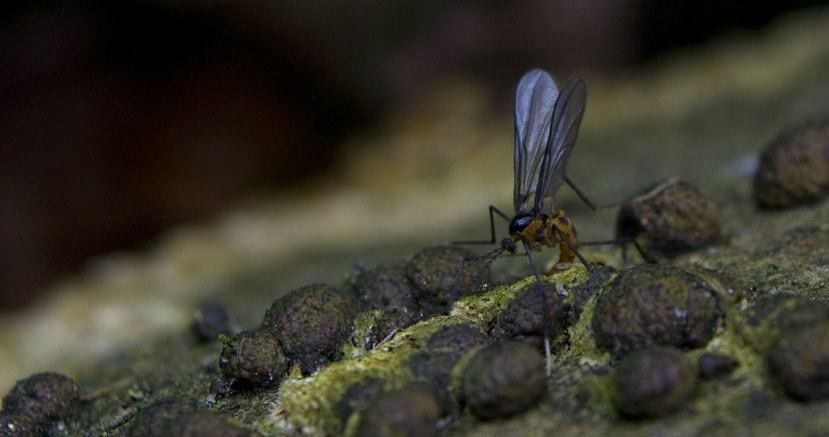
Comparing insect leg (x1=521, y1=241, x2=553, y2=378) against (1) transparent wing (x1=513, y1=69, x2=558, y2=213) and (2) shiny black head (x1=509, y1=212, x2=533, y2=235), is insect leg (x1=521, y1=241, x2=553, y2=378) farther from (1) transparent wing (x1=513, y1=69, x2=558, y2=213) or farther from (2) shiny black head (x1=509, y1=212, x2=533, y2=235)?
(1) transparent wing (x1=513, y1=69, x2=558, y2=213)

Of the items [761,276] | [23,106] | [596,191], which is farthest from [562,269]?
[23,106]

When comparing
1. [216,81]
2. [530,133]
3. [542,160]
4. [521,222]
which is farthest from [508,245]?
→ [216,81]

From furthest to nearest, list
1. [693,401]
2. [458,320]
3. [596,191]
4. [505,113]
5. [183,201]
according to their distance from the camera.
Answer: [505,113], [183,201], [596,191], [458,320], [693,401]

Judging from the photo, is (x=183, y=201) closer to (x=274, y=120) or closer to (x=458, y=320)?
(x=274, y=120)

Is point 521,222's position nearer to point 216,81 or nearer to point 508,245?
point 508,245

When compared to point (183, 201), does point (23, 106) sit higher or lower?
higher

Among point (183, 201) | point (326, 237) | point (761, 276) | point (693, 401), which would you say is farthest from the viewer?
point (183, 201)
